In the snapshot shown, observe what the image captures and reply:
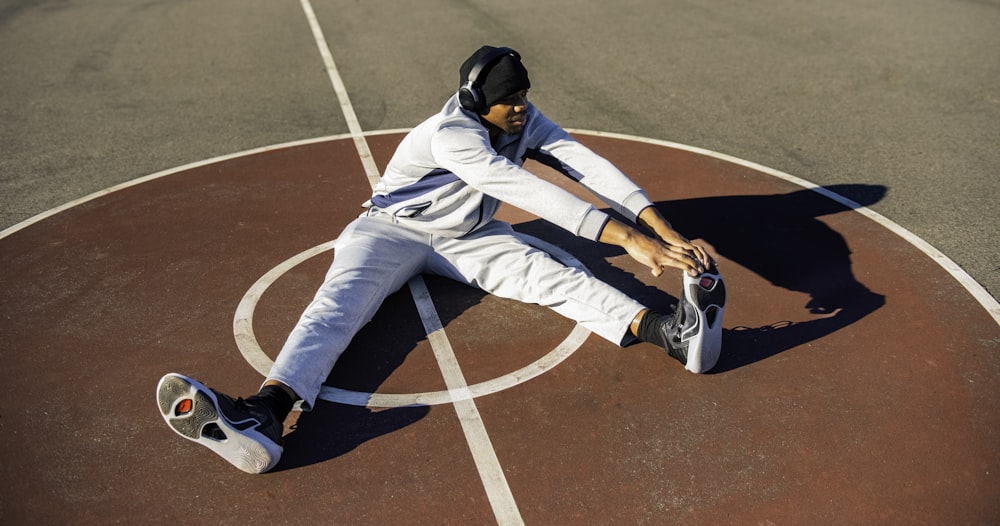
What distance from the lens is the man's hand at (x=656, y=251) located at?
542 centimetres

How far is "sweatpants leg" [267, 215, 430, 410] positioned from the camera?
221 inches

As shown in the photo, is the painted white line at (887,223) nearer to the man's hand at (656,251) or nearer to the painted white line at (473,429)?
the man's hand at (656,251)

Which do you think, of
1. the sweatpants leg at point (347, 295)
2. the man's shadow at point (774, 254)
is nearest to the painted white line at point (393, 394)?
the sweatpants leg at point (347, 295)

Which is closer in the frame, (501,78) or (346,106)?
(501,78)

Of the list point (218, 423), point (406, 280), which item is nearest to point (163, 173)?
point (406, 280)

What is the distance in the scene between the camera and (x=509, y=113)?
6180mm

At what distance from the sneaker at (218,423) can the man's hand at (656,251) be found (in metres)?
Answer: 2.51

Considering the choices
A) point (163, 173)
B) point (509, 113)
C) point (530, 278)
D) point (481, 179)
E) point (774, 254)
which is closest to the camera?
point (481, 179)

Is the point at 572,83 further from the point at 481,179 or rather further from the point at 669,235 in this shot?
the point at 669,235

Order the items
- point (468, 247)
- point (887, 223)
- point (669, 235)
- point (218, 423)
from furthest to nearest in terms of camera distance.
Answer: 1. point (887, 223)
2. point (468, 247)
3. point (669, 235)
4. point (218, 423)

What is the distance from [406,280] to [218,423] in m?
2.21

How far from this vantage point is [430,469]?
5176mm

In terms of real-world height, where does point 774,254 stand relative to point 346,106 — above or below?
above

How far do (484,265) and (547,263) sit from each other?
0.51 metres
